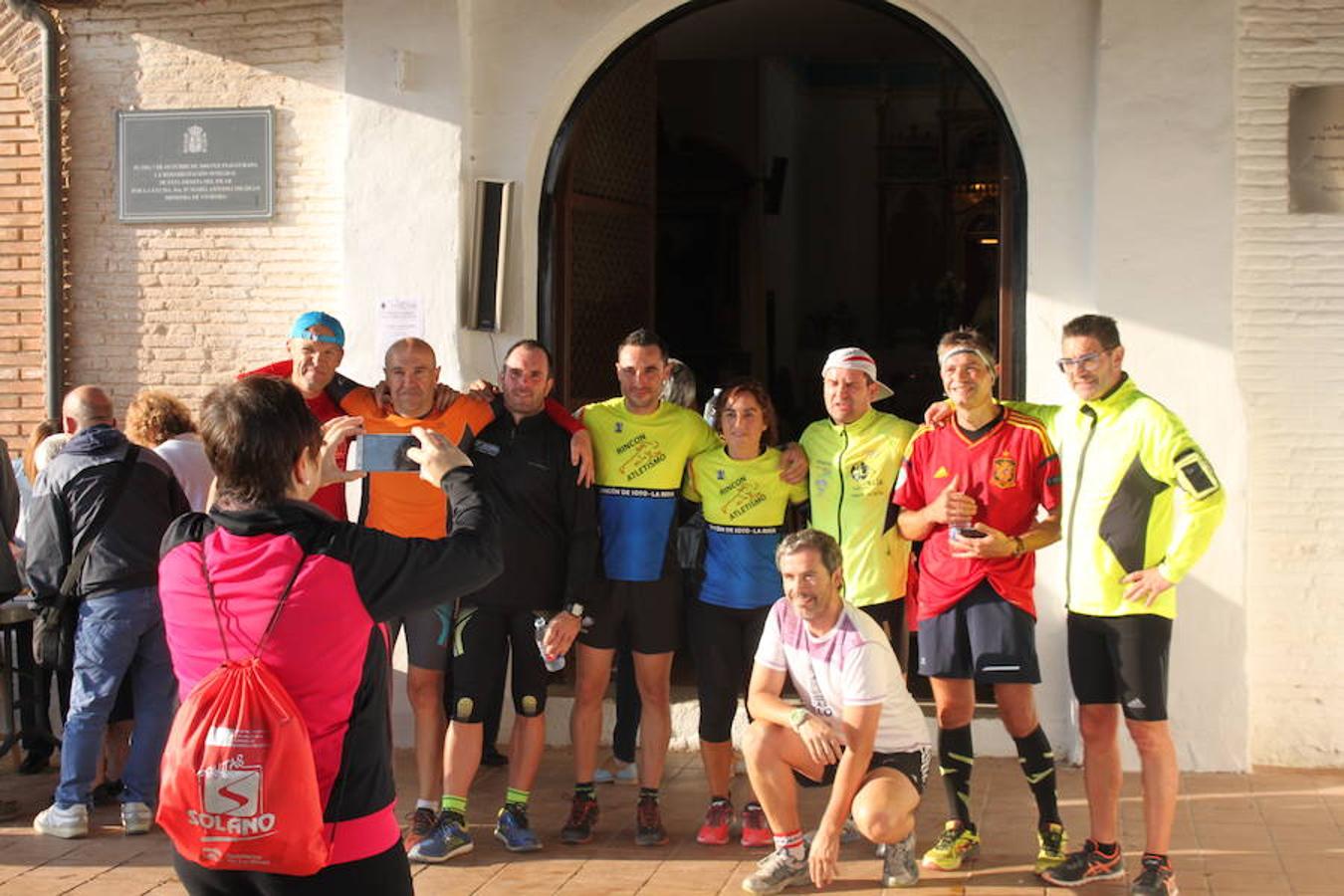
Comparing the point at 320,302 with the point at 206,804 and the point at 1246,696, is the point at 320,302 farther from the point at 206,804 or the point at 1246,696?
the point at 206,804

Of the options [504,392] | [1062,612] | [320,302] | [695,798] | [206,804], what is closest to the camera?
[206,804]

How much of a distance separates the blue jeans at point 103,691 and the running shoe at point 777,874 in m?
2.43

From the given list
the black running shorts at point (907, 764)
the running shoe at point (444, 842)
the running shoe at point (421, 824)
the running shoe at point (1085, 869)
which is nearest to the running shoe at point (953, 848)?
the running shoe at point (1085, 869)

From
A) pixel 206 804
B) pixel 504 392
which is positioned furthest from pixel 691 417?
pixel 206 804

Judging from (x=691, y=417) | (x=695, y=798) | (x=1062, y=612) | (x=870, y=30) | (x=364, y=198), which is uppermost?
(x=870, y=30)

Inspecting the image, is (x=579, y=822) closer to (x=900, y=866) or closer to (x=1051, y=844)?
(x=900, y=866)

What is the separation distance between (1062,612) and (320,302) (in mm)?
3867

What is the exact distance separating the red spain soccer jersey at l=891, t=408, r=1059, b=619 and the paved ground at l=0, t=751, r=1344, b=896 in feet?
3.33

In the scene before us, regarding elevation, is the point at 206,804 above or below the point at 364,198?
below

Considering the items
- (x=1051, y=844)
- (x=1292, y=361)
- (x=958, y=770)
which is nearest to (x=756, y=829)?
(x=958, y=770)

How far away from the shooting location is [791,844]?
17.8 ft

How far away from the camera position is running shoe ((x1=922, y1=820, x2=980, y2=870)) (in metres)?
5.66

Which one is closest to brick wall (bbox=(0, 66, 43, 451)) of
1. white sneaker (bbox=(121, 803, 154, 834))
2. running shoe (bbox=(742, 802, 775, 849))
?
white sneaker (bbox=(121, 803, 154, 834))

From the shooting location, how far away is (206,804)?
9.70 feet
